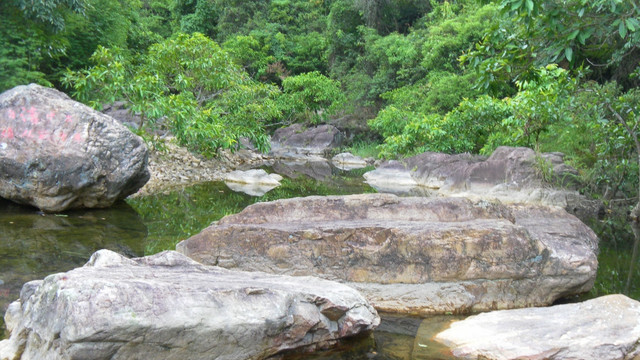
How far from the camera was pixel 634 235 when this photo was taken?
8828 millimetres

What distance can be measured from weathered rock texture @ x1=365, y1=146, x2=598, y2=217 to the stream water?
172 centimetres

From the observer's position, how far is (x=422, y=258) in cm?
525

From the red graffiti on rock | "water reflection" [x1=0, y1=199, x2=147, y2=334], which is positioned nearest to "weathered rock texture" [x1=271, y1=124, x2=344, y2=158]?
the red graffiti on rock

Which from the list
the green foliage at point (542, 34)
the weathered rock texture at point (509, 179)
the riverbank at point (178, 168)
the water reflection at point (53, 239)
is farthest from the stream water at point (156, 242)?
the green foliage at point (542, 34)

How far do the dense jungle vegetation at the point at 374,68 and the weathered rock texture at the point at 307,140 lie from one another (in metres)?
0.95

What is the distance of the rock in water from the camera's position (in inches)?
332

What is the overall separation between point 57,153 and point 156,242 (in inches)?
103

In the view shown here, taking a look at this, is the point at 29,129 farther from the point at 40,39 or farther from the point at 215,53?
the point at 215,53

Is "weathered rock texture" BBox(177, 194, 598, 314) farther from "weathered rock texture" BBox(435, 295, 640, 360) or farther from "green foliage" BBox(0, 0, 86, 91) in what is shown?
"green foliage" BBox(0, 0, 86, 91)

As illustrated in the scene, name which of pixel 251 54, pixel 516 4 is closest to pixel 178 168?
pixel 516 4

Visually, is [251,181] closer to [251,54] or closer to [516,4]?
[516,4]

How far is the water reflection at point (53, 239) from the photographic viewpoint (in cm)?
567

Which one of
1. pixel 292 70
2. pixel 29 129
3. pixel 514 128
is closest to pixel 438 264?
pixel 29 129

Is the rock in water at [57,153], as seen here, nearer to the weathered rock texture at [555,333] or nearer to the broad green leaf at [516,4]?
the weathered rock texture at [555,333]
